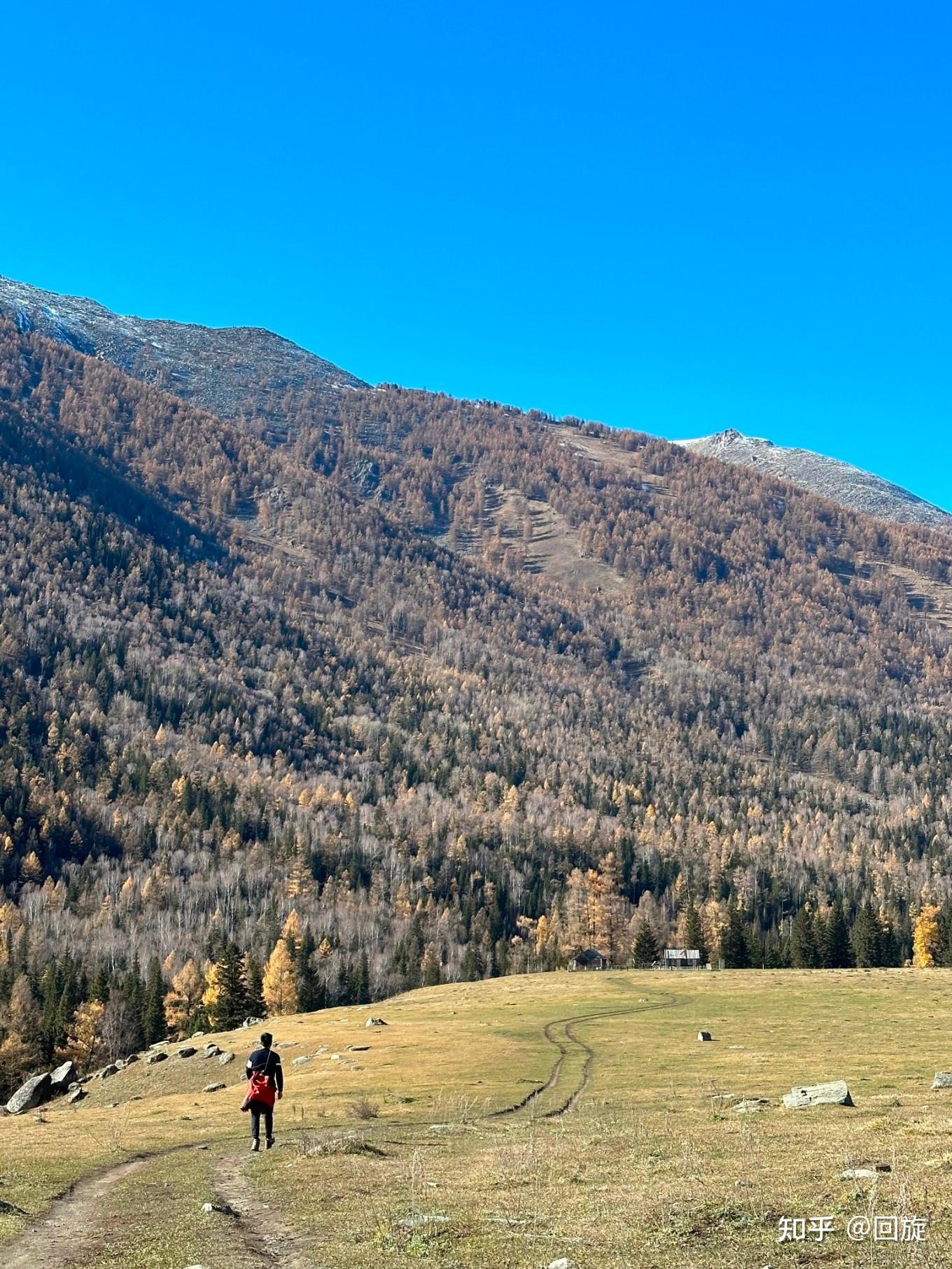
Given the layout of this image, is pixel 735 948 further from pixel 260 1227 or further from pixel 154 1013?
pixel 260 1227

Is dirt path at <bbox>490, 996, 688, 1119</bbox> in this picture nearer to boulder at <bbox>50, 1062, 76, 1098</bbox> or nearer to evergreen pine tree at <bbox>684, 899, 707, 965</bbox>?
boulder at <bbox>50, 1062, 76, 1098</bbox>

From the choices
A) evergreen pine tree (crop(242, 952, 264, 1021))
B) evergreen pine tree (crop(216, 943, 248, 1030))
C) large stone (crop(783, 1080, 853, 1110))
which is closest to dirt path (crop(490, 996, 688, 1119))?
large stone (crop(783, 1080, 853, 1110))

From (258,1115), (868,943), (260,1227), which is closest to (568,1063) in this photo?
(258,1115)

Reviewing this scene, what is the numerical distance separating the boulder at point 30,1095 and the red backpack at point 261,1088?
5528 centimetres

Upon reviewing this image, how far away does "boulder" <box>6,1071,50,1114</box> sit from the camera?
8050cm

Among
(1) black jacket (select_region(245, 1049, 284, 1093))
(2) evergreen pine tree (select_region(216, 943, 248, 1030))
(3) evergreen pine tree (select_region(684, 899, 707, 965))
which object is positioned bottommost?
(3) evergreen pine tree (select_region(684, 899, 707, 965))

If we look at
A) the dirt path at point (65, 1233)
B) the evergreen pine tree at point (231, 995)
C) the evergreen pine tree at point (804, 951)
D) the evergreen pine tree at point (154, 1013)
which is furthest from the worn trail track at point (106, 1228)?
the evergreen pine tree at point (804, 951)

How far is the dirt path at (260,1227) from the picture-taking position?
20.4 m

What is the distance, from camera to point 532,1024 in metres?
89.7

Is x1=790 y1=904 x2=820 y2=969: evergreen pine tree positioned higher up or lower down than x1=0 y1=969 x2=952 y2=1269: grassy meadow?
lower down

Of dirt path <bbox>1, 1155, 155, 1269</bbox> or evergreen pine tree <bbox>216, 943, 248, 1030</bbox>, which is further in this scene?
evergreen pine tree <bbox>216, 943, 248, 1030</bbox>

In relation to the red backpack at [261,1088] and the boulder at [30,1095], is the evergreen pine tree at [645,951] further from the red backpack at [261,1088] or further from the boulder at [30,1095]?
the red backpack at [261,1088]

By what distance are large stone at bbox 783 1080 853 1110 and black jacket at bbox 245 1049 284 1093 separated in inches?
777

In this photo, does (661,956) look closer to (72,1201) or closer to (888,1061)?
(888,1061)
